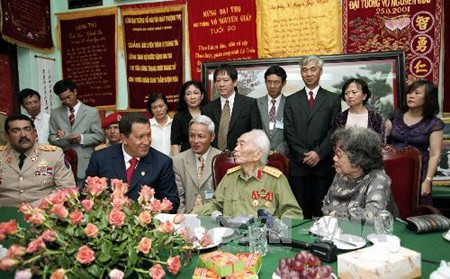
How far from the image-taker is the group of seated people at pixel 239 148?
223 cm

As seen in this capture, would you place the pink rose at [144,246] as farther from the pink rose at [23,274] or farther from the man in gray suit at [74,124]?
the man in gray suit at [74,124]

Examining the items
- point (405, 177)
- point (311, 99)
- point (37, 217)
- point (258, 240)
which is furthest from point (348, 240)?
point (311, 99)

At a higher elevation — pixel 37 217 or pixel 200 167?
pixel 37 217

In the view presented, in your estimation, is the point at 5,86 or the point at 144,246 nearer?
the point at 144,246

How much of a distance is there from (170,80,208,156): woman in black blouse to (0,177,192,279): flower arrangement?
225 centimetres

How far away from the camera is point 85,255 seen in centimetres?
118

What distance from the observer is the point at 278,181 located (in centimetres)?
238

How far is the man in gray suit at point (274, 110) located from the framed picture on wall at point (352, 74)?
0.85 m

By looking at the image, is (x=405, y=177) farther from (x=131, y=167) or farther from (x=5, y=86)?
(x=5, y=86)

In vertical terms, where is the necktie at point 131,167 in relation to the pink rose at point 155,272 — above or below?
above

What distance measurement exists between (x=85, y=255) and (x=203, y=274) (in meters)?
0.39

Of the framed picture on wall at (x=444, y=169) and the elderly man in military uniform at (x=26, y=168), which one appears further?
the framed picture on wall at (x=444, y=169)

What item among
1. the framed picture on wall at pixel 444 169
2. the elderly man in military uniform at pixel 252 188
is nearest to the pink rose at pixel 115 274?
the elderly man in military uniform at pixel 252 188

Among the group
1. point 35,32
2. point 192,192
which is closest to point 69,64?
point 35,32
